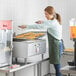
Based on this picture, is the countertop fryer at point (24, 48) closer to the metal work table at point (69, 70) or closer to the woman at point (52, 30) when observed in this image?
the woman at point (52, 30)

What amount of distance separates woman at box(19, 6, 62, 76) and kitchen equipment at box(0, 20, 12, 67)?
49 cm

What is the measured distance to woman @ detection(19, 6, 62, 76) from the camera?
3.06 metres

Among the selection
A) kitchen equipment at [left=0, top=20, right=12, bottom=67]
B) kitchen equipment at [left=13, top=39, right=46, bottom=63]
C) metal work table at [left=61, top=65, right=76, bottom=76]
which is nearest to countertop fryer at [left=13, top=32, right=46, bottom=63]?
kitchen equipment at [left=13, top=39, right=46, bottom=63]

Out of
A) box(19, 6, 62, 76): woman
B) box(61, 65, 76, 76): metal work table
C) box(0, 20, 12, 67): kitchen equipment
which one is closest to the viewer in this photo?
box(61, 65, 76, 76): metal work table

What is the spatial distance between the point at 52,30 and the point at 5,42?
32.0 inches

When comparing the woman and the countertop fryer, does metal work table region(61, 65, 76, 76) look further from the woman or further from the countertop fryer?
the woman

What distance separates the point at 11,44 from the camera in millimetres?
2627

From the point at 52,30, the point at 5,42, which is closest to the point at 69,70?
the point at 5,42

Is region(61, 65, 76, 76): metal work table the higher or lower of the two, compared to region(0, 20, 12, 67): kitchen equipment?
lower

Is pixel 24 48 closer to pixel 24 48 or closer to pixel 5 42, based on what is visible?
pixel 24 48

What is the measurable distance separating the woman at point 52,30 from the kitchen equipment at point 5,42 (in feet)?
1.61

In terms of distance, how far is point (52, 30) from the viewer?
310 centimetres

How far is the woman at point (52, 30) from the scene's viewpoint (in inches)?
120

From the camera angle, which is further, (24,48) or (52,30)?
(52,30)
